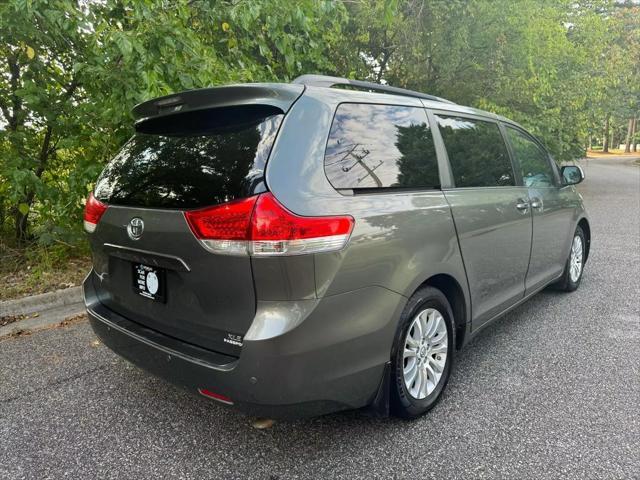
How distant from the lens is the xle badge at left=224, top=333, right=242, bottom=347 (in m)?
2.00

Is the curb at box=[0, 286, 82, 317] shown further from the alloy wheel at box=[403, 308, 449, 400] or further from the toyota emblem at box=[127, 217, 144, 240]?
the alloy wheel at box=[403, 308, 449, 400]

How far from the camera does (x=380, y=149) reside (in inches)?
94.0

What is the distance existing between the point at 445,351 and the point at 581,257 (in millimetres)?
3155

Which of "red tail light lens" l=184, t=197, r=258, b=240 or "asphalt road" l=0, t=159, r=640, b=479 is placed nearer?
"red tail light lens" l=184, t=197, r=258, b=240

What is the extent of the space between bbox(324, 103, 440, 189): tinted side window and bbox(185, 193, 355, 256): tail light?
0.93ft

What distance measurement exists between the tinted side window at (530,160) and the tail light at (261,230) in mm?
2470

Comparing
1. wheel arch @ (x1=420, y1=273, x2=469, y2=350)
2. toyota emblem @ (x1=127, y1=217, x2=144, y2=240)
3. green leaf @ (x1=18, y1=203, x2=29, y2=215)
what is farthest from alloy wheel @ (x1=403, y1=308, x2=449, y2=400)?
green leaf @ (x1=18, y1=203, x2=29, y2=215)

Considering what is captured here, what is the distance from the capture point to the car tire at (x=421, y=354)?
93.7 inches

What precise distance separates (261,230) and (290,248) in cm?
14

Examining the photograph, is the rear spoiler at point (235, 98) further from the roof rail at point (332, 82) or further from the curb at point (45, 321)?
the curb at point (45, 321)

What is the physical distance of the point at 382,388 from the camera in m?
2.30

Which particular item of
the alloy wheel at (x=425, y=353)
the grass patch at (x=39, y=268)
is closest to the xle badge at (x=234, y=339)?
the alloy wheel at (x=425, y=353)

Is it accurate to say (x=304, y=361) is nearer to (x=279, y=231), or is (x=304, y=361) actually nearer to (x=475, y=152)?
(x=279, y=231)

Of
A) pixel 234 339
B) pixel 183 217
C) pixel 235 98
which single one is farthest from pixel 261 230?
pixel 235 98
